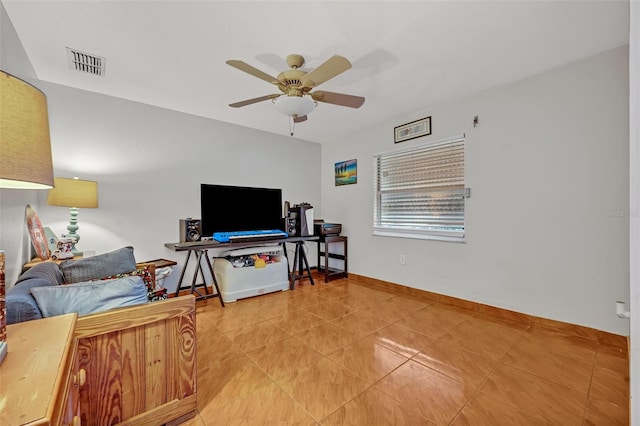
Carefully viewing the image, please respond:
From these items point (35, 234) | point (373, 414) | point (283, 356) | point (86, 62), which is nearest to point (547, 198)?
point (373, 414)

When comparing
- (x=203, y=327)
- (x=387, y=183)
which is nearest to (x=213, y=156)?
(x=203, y=327)

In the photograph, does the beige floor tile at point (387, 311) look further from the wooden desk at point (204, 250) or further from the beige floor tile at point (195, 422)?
the beige floor tile at point (195, 422)

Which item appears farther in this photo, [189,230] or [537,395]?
[189,230]

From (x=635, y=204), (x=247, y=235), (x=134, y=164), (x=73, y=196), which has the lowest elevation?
(x=247, y=235)

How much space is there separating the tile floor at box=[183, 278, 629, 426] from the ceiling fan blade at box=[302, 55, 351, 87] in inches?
77.6

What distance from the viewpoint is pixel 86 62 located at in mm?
2166

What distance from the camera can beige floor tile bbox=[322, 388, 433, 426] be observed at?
4.43 feet

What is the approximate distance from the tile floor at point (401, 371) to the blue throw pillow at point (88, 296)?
73 cm

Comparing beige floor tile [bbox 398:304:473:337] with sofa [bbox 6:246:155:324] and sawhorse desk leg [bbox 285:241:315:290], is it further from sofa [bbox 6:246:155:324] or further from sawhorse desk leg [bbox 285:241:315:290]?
sofa [bbox 6:246:155:324]

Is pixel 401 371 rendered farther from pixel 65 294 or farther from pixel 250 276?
pixel 250 276

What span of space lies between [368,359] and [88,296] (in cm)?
169

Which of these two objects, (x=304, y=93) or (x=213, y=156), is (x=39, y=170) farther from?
(x=213, y=156)

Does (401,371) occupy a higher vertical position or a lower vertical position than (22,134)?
lower

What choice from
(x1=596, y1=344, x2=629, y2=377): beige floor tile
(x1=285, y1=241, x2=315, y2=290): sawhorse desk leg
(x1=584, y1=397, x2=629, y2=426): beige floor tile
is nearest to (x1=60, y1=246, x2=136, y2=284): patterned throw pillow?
(x1=285, y1=241, x2=315, y2=290): sawhorse desk leg
